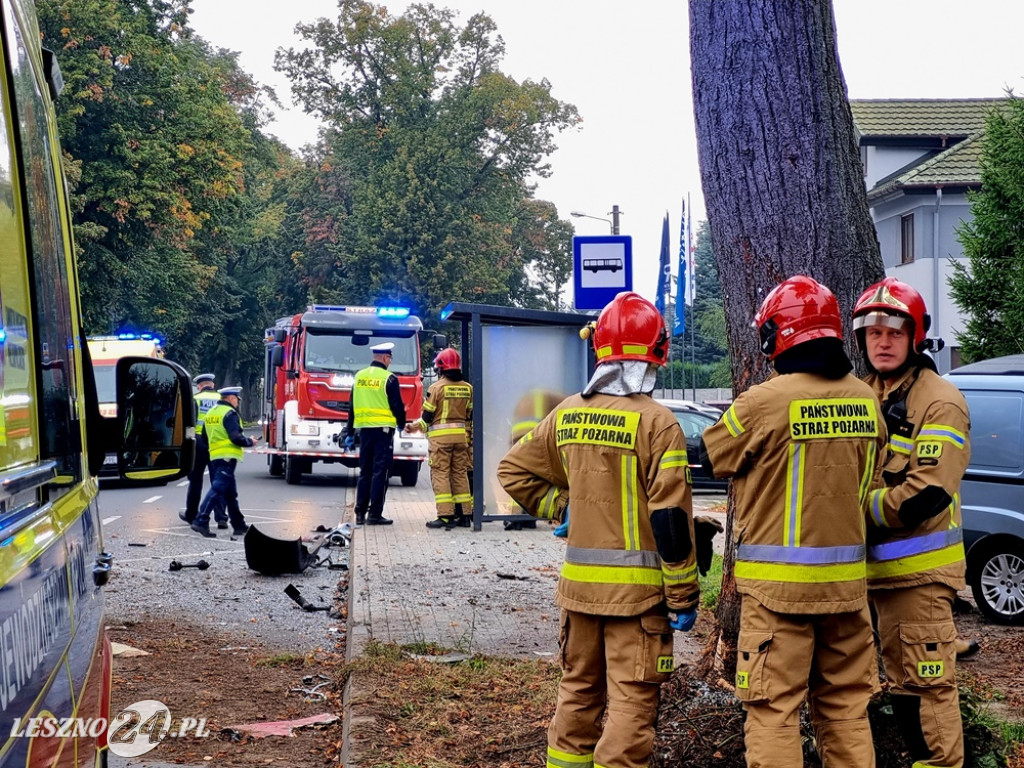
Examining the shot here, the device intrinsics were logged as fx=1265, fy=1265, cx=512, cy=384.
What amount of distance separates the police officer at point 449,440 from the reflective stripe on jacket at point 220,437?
2.12 metres

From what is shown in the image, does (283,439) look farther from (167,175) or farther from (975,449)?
(975,449)

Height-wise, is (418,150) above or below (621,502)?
above

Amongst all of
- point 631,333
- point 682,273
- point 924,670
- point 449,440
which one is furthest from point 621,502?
point 682,273

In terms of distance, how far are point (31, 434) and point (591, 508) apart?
2380 millimetres

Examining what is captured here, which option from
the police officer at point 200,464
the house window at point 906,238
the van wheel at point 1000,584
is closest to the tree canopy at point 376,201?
the house window at point 906,238

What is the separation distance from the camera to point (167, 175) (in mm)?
31047

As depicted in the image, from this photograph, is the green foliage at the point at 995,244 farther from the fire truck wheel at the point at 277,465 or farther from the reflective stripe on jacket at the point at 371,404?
the fire truck wheel at the point at 277,465

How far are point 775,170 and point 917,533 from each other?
1625 mm

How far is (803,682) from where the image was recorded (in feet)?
13.3

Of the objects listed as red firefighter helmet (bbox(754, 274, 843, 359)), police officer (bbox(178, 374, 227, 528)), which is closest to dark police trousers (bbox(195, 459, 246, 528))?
police officer (bbox(178, 374, 227, 528))

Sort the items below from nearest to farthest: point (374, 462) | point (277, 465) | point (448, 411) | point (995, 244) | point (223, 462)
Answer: point (223, 462) → point (448, 411) → point (374, 462) → point (995, 244) → point (277, 465)

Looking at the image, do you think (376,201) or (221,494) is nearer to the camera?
(221,494)

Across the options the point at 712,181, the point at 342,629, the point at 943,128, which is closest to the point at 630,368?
the point at 712,181

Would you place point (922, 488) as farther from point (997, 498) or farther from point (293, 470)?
point (293, 470)
